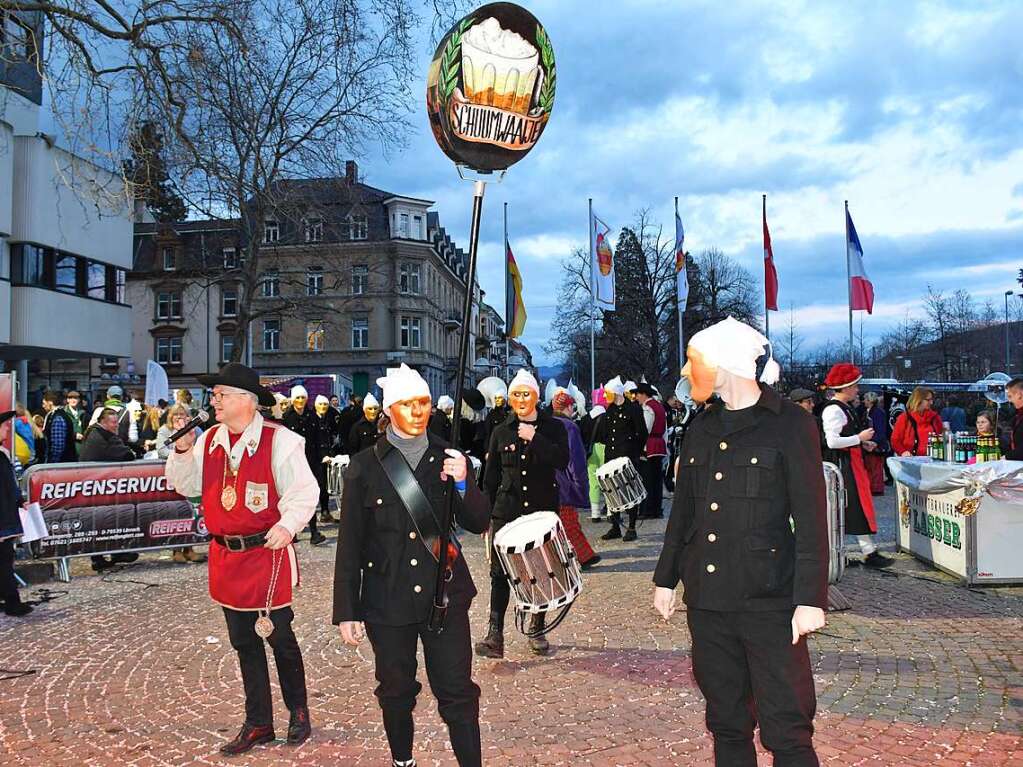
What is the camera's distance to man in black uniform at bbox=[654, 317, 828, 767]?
3.31 meters

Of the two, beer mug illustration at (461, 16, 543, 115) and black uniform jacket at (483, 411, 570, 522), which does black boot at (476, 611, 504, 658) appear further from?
beer mug illustration at (461, 16, 543, 115)

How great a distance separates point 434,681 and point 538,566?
1.91 meters

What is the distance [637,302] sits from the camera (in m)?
51.6

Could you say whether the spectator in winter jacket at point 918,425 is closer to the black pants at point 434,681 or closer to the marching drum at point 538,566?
the marching drum at point 538,566

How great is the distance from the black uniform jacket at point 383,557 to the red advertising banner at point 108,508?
7.47 m

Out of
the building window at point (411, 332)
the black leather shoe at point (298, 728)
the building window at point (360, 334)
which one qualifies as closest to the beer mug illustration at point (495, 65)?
the black leather shoe at point (298, 728)

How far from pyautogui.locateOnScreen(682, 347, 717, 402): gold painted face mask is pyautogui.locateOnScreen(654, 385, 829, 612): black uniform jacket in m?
0.14

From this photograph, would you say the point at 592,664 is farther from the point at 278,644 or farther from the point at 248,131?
the point at 248,131

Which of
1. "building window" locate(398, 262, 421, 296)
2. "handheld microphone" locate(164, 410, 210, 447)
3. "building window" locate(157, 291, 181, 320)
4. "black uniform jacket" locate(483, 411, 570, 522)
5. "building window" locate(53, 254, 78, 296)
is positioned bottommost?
"black uniform jacket" locate(483, 411, 570, 522)

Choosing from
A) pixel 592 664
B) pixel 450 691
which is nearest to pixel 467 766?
pixel 450 691

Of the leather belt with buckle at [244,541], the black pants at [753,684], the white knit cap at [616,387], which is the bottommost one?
the black pants at [753,684]

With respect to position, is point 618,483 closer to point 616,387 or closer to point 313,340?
point 616,387

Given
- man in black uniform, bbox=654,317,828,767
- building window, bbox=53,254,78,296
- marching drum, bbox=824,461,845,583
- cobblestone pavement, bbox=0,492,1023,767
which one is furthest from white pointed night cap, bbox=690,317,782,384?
building window, bbox=53,254,78,296

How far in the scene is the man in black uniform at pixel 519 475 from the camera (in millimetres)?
6567
